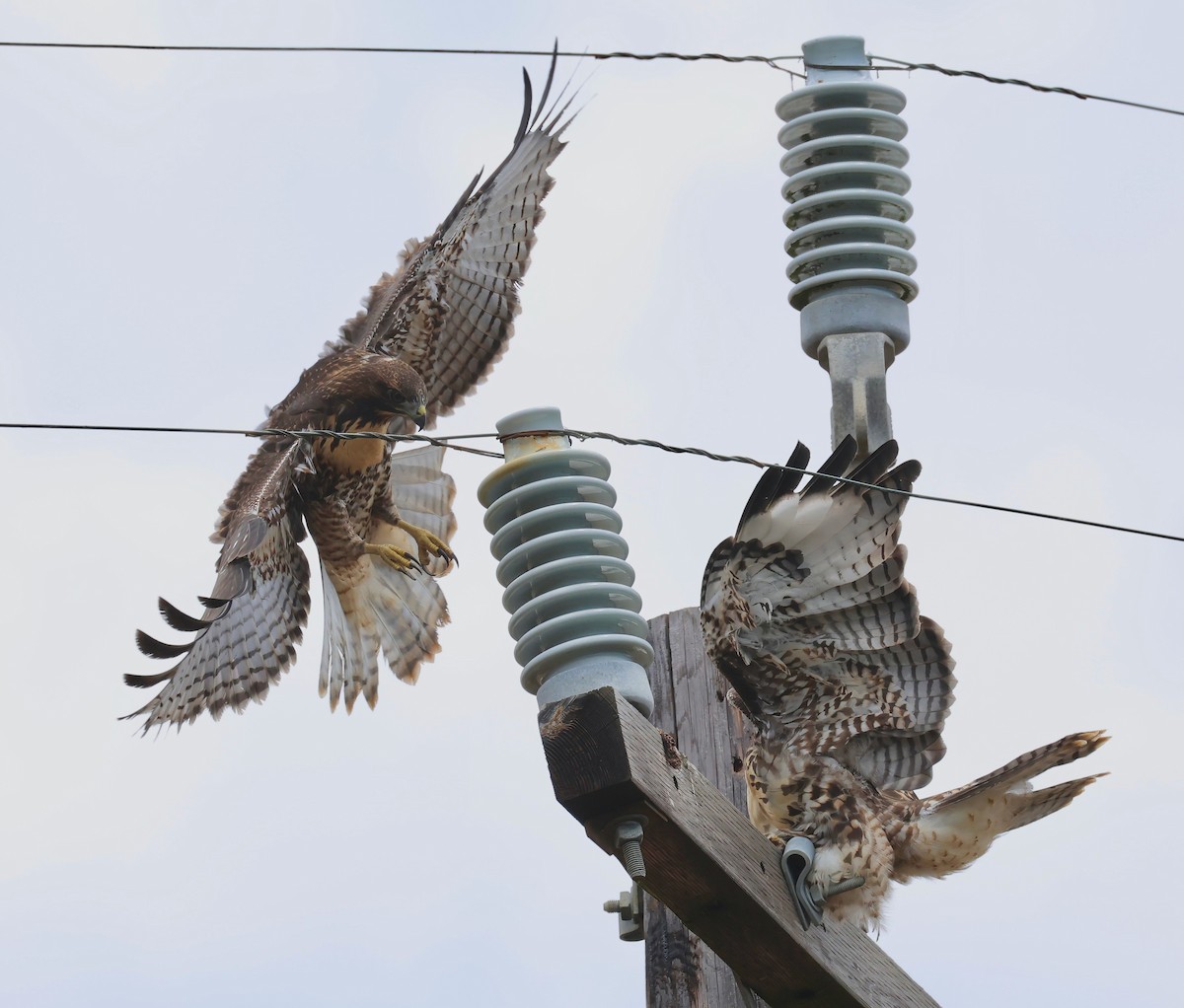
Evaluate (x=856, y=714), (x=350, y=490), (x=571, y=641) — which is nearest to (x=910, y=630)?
(x=856, y=714)

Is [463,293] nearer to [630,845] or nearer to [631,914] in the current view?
[631,914]

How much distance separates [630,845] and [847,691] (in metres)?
1.01

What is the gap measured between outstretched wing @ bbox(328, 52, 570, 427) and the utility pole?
147cm

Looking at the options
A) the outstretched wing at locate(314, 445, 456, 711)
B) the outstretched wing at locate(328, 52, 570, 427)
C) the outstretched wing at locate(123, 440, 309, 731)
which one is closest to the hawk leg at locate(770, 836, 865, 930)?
the outstretched wing at locate(123, 440, 309, 731)

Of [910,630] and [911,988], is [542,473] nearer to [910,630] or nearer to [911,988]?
[910,630]

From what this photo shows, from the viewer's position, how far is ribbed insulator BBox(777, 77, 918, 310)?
4.76 m

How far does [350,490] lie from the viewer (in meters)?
5.90

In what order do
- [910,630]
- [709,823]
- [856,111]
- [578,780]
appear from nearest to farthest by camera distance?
[578,780], [709,823], [910,630], [856,111]

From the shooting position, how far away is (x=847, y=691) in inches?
175

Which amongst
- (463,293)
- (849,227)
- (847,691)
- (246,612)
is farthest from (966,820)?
(463,293)

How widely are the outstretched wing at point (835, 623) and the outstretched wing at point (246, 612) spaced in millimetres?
1251

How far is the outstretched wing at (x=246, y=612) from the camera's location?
4895 mm

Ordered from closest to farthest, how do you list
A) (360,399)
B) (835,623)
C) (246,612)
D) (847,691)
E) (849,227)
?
1. (835,623)
2. (847,691)
3. (849,227)
4. (246,612)
5. (360,399)

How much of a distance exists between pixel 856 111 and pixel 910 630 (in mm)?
1357
